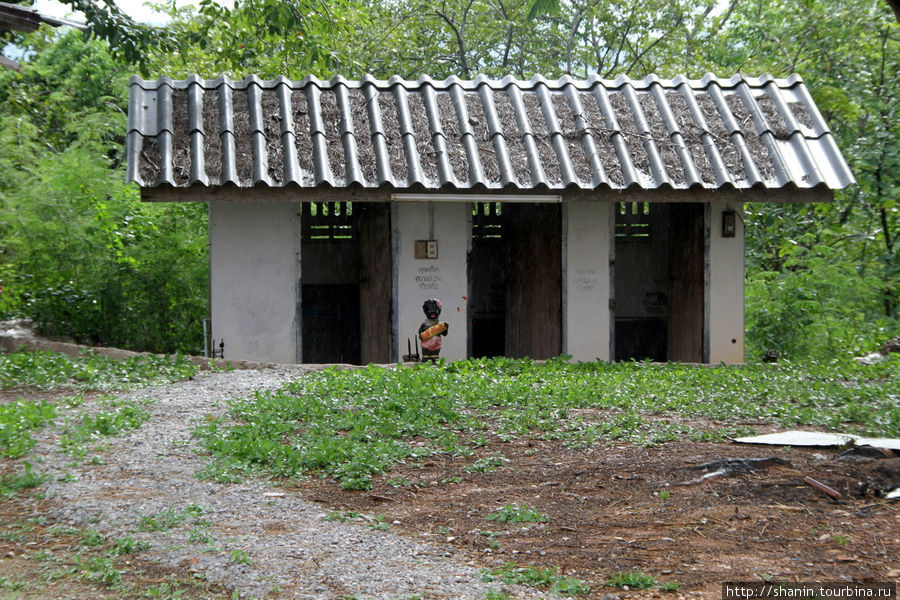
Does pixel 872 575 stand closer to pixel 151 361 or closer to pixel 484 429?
pixel 484 429

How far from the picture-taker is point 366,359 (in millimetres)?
13250

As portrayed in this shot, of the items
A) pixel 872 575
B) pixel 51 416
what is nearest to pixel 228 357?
pixel 51 416

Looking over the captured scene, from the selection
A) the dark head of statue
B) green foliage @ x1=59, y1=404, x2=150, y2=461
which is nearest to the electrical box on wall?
the dark head of statue

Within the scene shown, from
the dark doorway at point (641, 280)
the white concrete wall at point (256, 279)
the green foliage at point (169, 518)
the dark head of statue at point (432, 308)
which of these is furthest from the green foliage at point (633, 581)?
the dark doorway at point (641, 280)

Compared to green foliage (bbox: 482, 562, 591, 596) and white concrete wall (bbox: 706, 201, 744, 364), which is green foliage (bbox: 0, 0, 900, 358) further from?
green foliage (bbox: 482, 562, 591, 596)

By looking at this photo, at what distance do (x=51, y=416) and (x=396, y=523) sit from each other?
12.9 ft

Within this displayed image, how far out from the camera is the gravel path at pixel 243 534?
454 cm

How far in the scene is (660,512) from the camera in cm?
569

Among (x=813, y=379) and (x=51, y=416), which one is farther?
(x=813, y=379)

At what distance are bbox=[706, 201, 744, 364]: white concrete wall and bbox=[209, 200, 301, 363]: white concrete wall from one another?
585 cm

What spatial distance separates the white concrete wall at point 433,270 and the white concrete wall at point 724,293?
3.53 metres

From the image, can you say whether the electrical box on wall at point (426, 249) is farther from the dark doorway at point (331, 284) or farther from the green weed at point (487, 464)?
the green weed at point (487, 464)

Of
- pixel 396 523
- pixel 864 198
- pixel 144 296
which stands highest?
pixel 864 198

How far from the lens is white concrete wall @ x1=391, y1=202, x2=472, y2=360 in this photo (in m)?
12.6
